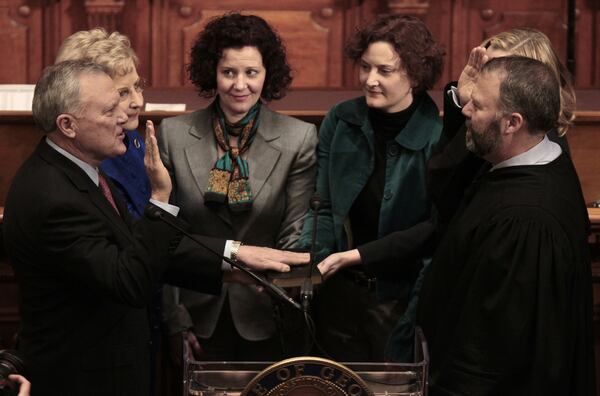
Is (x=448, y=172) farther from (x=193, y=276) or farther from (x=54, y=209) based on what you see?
(x=54, y=209)

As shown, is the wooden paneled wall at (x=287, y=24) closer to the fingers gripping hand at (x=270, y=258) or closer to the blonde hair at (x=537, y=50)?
the blonde hair at (x=537, y=50)

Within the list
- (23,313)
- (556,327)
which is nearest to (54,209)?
(23,313)

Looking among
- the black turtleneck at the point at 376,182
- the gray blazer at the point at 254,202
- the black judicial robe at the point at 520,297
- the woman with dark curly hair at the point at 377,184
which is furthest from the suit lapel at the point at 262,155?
the black judicial robe at the point at 520,297

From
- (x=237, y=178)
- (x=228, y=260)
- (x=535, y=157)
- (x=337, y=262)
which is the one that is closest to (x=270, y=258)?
(x=337, y=262)

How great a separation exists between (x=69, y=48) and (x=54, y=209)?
0.95 m

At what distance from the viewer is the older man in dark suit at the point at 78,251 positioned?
9.43ft

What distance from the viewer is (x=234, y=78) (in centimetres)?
368

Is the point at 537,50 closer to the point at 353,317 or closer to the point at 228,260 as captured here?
the point at 353,317

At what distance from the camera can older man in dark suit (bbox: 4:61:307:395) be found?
9.43ft

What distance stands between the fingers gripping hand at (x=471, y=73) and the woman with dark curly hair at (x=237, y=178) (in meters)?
0.57

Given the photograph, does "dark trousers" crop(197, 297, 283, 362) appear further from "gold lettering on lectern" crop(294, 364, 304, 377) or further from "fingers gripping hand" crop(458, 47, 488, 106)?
"gold lettering on lectern" crop(294, 364, 304, 377)

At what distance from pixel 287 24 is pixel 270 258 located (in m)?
2.68

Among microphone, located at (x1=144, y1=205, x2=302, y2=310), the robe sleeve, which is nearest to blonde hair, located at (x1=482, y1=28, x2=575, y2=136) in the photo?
the robe sleeve

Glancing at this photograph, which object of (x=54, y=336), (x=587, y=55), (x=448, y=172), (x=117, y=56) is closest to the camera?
(x=54, y=336)
